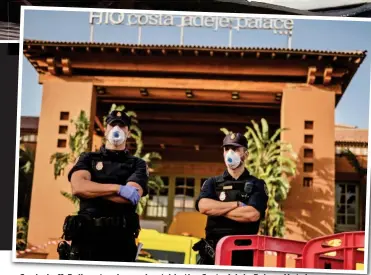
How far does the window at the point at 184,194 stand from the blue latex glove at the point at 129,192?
1621 mm

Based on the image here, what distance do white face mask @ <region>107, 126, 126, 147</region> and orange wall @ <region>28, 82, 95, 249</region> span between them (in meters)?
0.85

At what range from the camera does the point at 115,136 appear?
6949 mm

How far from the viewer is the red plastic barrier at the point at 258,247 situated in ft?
21.6

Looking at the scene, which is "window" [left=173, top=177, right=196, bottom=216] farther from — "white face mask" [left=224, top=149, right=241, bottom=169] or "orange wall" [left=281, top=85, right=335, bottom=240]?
"white face mask" [left=224, top=149, right=241, bottom=169]

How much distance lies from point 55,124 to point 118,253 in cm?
168

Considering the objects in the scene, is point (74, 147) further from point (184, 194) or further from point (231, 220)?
point (231, 220)

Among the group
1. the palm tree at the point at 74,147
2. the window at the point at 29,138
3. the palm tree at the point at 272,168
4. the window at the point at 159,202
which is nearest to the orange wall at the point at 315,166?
the palm tree at the point at 272,168

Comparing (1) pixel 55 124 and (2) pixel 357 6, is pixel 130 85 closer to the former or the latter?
(1) pixel 55 124

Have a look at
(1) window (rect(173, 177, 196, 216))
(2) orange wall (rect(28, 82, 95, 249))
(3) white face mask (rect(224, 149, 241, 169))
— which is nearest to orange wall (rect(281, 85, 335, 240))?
(3) white face mask (rect(224, 149, 241, 169))

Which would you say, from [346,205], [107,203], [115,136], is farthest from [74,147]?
[346,205]

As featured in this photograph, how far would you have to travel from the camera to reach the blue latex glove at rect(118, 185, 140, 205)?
6.78m

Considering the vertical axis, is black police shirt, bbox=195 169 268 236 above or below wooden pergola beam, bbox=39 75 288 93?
below

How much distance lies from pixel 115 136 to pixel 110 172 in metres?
0.35

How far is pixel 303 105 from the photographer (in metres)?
7.80
